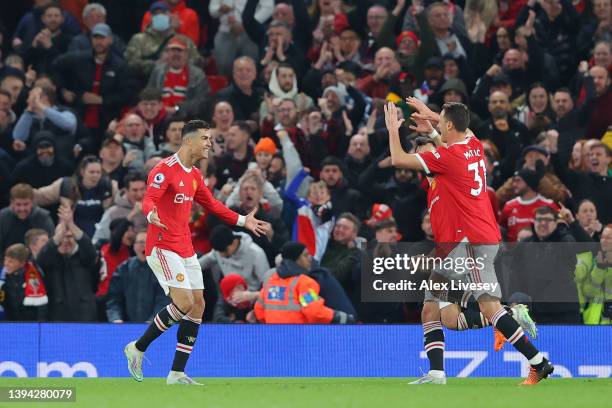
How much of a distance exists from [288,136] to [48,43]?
5.06 meters

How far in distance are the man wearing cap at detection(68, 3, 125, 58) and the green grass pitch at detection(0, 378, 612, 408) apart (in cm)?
853

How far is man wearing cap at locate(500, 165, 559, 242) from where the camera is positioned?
17.4m

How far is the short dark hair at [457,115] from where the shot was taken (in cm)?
1274

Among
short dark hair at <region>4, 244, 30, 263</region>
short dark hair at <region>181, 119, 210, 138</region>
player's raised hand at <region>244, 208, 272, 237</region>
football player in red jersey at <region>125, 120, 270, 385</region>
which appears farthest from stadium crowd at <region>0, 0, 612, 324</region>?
short dark hair at <region>181, 119, 210, 138</region>

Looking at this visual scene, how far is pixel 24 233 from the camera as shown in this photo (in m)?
18.1

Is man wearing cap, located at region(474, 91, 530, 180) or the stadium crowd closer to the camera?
the stadium crowd

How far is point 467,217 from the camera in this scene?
12.7 meters

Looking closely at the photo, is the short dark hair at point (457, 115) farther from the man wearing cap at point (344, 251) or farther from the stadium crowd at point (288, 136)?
the man wearing cap at point (344, 251)

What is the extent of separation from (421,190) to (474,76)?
3.45m

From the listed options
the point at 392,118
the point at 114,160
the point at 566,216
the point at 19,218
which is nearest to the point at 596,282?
the point at 566,216

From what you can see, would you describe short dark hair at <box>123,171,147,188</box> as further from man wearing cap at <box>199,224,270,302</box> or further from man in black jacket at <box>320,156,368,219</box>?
man in black jacket at <box>320,156,368,219</box>

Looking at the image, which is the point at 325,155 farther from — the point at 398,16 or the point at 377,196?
the point at 398,16

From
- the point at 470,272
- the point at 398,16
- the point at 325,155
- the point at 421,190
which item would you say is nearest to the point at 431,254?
the point at 421,190

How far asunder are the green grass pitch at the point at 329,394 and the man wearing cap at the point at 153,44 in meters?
8.20
